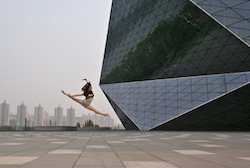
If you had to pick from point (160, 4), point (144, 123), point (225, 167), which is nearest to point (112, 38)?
point (160, 4)

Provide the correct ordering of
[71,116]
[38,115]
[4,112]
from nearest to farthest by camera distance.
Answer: [4,112] < [38,115] < [71,116]

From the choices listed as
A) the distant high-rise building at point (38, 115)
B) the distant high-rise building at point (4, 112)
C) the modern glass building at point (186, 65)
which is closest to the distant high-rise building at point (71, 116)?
the distant high-rise building at point (38, 115)

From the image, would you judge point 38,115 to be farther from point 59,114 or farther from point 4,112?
point 4,112

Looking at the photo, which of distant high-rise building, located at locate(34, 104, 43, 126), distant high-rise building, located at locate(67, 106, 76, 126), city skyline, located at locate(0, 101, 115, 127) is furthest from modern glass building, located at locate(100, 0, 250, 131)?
distant high-rise building, located at locate(67, 106, 76, 126)

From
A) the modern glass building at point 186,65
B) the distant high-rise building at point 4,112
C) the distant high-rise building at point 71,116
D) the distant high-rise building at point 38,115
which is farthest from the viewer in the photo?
the distant high-rise building at point 71,116

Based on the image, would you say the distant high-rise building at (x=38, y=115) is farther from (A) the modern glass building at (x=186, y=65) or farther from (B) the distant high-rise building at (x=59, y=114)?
(A) the modern glass building at (x=186, y=65)

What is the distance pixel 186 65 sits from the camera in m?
31.7

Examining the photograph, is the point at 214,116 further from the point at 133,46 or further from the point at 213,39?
the point at 133,46

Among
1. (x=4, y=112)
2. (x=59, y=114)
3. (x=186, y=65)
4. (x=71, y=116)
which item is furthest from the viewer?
(x=71, y=116)

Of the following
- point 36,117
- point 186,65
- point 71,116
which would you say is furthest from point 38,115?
point 186,65

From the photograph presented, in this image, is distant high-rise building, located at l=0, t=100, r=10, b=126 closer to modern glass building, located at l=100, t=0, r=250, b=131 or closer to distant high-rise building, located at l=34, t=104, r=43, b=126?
distant high-rise building, located at l=34, t=104, r=43, b=126

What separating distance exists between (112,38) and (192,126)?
24.7 m

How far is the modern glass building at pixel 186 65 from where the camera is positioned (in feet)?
83.6

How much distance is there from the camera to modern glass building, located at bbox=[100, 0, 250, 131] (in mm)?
25484
